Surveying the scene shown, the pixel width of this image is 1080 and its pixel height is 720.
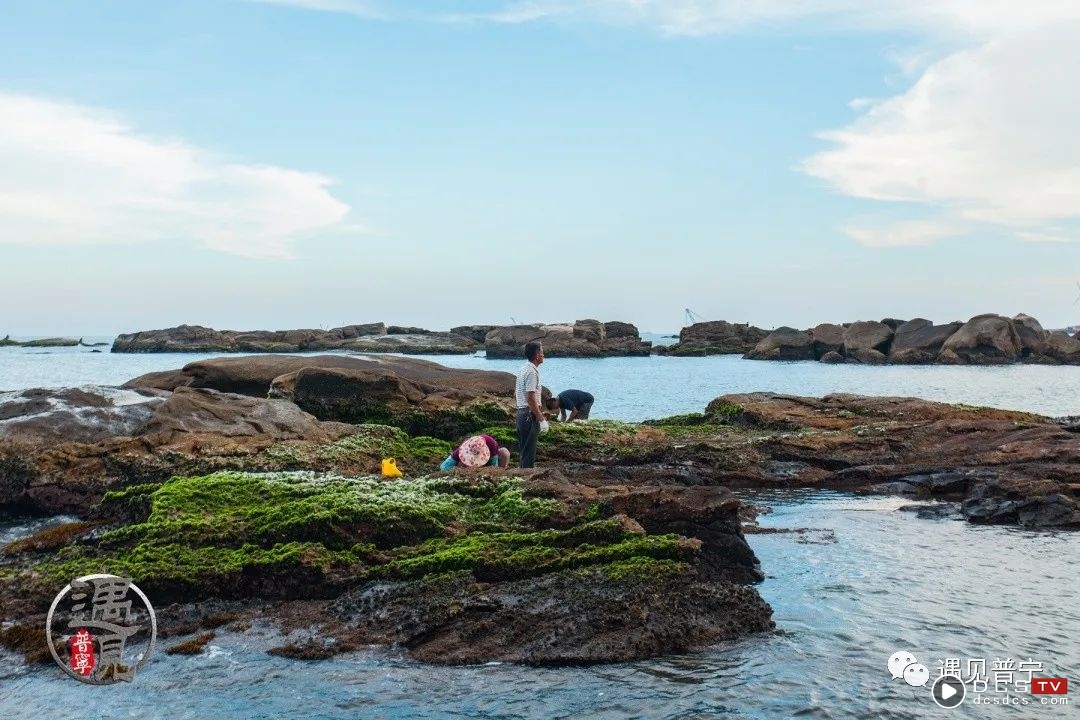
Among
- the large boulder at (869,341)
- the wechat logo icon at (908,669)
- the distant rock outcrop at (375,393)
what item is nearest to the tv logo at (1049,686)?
the wechat logo icon at (908,669)

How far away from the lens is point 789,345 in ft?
397

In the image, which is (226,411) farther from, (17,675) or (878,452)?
(878,452)

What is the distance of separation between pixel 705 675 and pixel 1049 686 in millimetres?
3624

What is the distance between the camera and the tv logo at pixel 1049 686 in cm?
967

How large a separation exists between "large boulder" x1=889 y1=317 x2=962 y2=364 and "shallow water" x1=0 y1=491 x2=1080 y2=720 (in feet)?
322

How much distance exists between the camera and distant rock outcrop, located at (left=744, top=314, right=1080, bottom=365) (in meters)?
103

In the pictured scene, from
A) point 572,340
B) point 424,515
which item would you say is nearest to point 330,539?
point 424,515

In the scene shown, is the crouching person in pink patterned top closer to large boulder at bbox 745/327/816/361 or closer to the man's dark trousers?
the man's dark trousers

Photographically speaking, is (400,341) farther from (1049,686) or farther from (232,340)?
(1049,686)

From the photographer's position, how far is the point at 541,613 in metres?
10.9

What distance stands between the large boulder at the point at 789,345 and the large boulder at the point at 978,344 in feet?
62.0

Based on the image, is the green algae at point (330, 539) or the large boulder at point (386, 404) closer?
the green algae at point (330, 539)

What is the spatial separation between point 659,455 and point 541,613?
517 inches

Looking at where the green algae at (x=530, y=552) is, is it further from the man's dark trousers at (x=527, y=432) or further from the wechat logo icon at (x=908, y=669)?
the man's dark trousers at (x=527, y=432)
